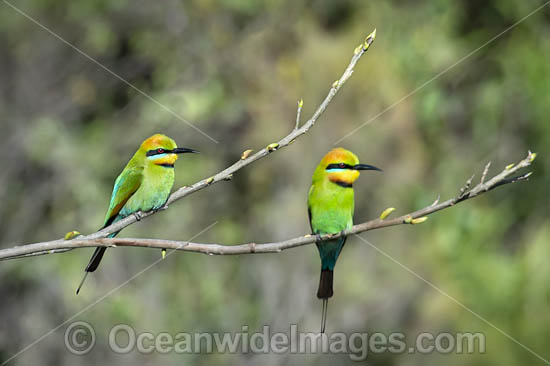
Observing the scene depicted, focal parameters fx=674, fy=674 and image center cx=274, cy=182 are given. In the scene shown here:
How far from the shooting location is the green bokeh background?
16.1 feet

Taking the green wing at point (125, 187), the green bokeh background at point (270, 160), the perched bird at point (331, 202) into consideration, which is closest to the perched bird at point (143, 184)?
the green wing at point (125, 187)

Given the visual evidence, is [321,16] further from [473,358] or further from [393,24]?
[473,358]

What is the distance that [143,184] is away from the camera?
1.28 m

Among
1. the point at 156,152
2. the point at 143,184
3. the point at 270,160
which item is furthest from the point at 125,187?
the point at 270,160

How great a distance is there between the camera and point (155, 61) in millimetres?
5707

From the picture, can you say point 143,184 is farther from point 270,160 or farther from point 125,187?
point 270,160

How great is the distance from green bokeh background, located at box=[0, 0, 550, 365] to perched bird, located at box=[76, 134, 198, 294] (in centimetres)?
346

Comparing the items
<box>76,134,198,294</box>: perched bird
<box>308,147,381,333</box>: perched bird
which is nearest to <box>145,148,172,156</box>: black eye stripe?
<box>76,134,198,294</box>: perched bird

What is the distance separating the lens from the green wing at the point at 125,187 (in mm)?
1271

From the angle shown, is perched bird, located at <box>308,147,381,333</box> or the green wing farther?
the green wing

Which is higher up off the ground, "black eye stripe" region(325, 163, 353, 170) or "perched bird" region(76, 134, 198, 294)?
"perched bird" region(76, 134, 198, 294)

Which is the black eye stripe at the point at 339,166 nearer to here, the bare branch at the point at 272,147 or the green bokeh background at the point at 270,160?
the bare branch at the point at 272,147

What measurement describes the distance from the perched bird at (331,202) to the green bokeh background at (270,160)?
3548 millimetres

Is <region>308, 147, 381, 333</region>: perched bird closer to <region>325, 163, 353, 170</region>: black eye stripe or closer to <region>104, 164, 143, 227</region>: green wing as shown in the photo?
<region>325, 163, 353, 170</region>: black eye stripe
